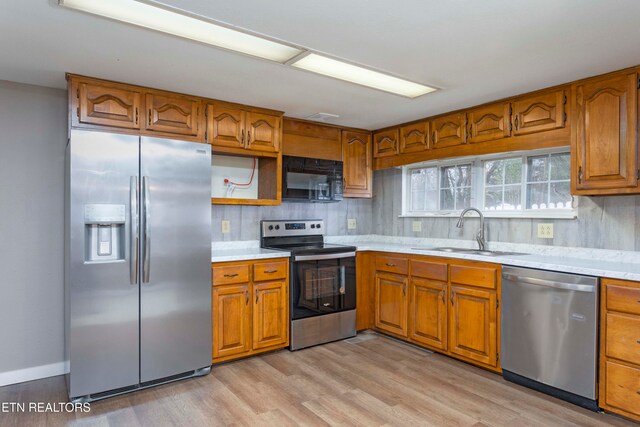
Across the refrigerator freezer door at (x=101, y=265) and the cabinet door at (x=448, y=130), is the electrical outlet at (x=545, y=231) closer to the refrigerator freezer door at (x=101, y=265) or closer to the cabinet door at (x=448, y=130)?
the cabinet door at (x=448, y=130)

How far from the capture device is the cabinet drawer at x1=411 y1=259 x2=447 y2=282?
336 cm

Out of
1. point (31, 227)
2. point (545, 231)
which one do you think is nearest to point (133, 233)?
point (31, 227)

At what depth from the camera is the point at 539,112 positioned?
3.01 metres

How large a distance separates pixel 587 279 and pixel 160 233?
2.81 metres

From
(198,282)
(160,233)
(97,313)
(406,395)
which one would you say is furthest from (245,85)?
(406,395)

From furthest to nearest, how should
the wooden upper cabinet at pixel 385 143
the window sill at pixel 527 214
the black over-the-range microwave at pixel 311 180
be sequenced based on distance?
the wooden upper cabinet at pixel 385 143, the black over-the-range microwave at pixel 311 180, the window sill at pixel 527 214

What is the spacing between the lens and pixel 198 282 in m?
2.97

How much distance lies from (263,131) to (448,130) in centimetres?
170

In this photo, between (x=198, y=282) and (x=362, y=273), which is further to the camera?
(x=362, y=273)

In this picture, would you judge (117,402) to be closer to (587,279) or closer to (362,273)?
(362,273)

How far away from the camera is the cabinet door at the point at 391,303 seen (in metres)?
3.74

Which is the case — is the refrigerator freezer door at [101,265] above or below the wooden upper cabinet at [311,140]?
below

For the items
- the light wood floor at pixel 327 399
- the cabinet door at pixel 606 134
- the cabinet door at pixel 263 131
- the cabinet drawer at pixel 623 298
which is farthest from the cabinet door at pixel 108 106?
the cabinet drawer at pixel 623 298

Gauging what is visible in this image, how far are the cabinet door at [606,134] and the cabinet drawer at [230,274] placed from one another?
2.58 meters
